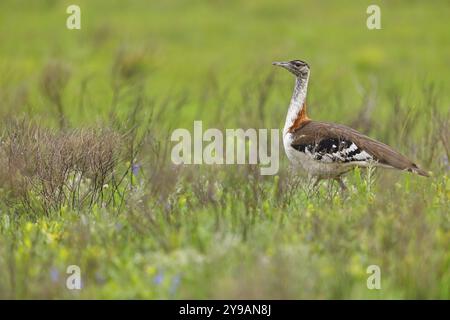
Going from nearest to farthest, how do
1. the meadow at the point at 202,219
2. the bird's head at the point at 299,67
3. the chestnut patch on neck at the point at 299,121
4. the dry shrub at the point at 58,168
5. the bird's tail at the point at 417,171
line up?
the meadow at the point at 202,219 → the dry shrub at the point at 58,168 → the bird's tail at the point at 417,171 → the chestnut patch on neck at the point at 299,121 → the bird's head at the point at 299,67

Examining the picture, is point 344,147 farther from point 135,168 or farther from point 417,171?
point 135,168

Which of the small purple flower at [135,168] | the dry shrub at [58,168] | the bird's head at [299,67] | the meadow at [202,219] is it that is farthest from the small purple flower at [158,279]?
the bird's head at [299,67]

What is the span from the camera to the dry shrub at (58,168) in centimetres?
656

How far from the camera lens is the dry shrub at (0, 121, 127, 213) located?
656 centimetres

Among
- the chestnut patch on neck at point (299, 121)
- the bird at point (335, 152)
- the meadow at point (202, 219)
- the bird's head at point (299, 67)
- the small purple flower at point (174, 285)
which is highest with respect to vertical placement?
the bird's head at point (299, 67)

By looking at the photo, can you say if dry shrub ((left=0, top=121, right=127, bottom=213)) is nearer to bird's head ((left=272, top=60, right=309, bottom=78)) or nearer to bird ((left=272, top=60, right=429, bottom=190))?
bird ((left=272, top=60, right=429, bottom=190))

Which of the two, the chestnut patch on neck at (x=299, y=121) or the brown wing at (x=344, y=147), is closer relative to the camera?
the brown wing at (x=344, y=147)

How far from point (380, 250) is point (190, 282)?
107 centimetres

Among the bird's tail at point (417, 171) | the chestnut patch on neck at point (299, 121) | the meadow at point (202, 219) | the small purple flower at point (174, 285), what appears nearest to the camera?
the small purple flower at point (174, 285)

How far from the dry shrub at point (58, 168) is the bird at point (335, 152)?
1.39 meters

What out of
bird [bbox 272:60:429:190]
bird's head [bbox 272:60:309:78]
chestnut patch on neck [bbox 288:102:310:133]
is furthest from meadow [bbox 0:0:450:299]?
bird's head [bbox 272:60:309:78]

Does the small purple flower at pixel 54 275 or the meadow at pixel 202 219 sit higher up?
the meadow at pixel 202 219

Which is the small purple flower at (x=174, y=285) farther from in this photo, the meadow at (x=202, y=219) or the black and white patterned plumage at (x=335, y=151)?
the black and white patterned plumage at (x=335, y=151)
